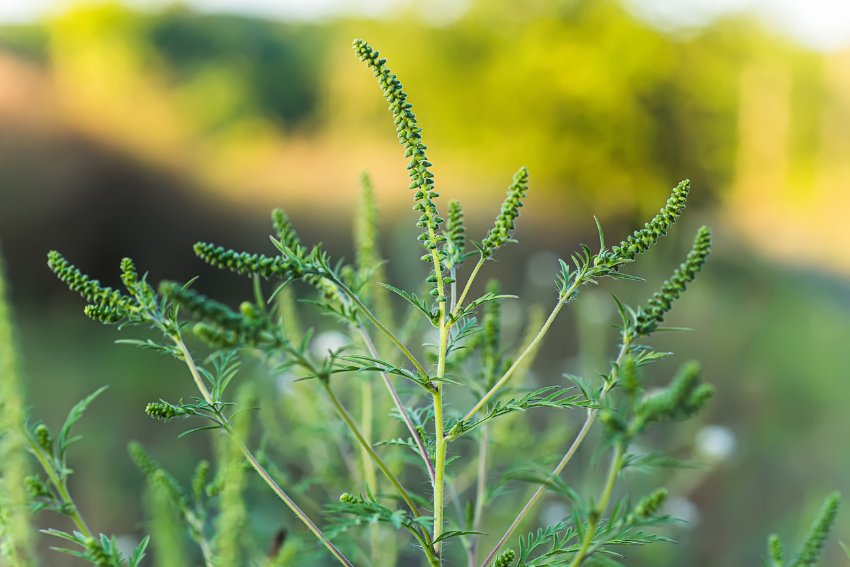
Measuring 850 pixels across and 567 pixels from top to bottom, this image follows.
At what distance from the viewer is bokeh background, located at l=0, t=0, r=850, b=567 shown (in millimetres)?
5320

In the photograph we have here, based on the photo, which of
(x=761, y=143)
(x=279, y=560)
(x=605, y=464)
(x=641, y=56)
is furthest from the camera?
(x=761, y=143)

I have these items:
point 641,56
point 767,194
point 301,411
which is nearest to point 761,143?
point 767,194

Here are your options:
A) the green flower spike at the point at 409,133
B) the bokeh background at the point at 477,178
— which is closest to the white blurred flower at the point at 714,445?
the bokeh background at the point at 477,178

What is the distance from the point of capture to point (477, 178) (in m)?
11.6

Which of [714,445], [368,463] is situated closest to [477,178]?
[714,445]

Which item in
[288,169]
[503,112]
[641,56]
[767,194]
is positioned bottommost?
[767,194]

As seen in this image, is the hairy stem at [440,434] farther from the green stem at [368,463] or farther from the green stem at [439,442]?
the green stem at [368,463]

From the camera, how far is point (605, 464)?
12.5 ft

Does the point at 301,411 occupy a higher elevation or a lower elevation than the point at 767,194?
higher

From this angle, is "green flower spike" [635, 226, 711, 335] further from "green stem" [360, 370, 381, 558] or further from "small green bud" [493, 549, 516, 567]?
"green stem" [360, 370, 381, 558]

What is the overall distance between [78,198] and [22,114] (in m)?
1.19

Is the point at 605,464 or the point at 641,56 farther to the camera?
the point at 641,56

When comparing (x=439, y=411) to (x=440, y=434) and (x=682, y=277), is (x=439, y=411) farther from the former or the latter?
(x=682, y=277)

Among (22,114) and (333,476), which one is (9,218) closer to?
(22,114)
